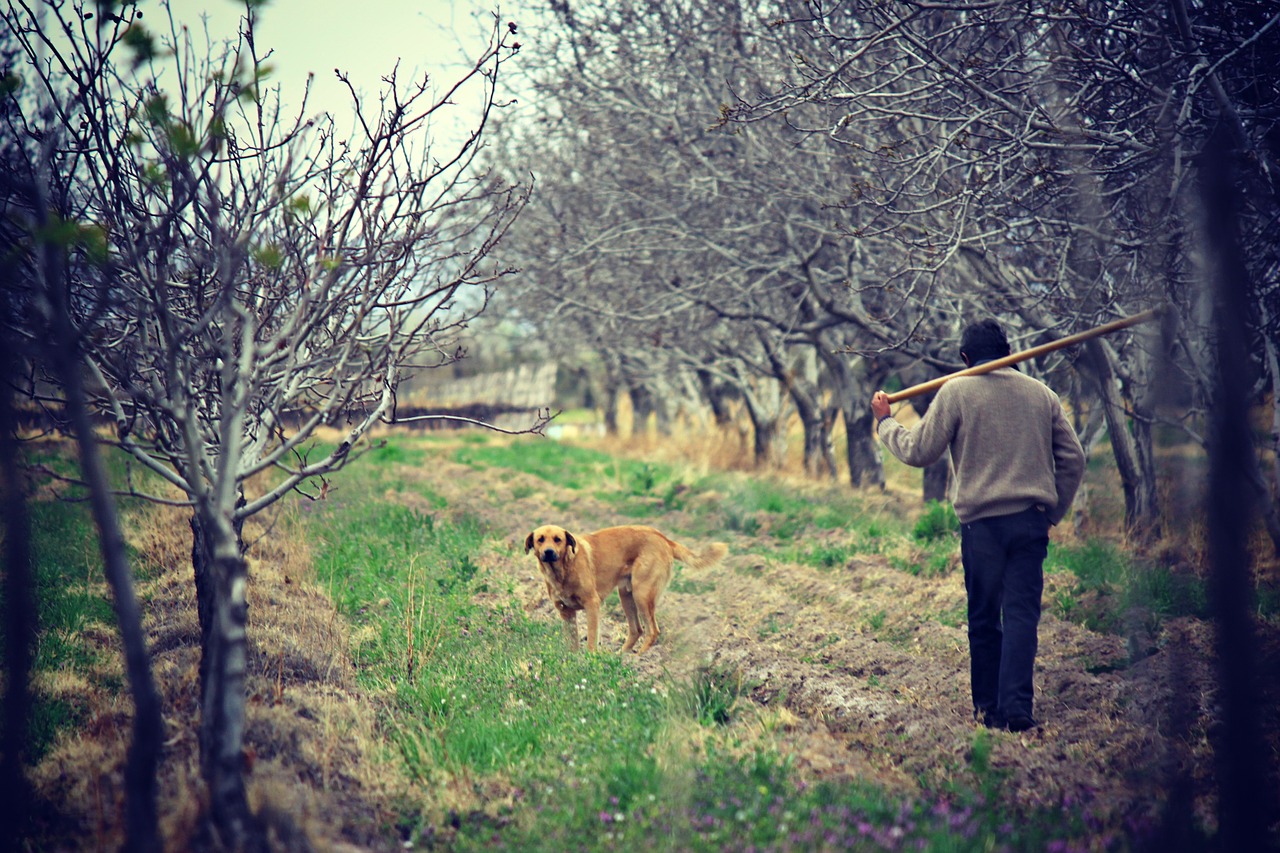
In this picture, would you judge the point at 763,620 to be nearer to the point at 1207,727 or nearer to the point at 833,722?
the point at 833,722

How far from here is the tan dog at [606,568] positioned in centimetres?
635

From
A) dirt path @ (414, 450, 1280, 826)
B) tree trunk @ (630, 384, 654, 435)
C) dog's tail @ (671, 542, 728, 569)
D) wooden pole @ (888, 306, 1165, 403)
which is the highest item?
wooden pole @ (888, 306, 1165, 403)

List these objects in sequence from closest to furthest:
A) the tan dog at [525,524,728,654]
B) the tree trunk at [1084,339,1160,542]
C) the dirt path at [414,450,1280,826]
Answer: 1. the dirt path at [414,450,1280,826]
2. the tan dog at [525,524,728,654]
3. the tree trunk at [1084,339,1160,542]

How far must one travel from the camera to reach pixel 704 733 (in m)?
4.35

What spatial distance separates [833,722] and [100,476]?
3.62m

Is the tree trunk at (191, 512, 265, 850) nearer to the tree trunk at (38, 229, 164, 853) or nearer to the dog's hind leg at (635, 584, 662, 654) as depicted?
the tree trunk at (38, 229, 164, 853)

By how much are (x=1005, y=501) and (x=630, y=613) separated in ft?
10.9

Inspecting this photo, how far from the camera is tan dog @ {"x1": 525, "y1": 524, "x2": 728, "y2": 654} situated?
6348 mm

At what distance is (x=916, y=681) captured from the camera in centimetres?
544

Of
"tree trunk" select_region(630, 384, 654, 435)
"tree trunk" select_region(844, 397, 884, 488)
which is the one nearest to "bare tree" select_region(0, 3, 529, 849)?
"tree trunk" select_region(844, 397, 884, 488)

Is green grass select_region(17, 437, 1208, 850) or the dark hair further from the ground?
the dark hair

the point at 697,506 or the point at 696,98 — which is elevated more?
the point at 696,98

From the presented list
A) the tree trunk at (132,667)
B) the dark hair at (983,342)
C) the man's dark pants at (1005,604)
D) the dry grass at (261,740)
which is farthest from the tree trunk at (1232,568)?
the tree trunk at (132,667)

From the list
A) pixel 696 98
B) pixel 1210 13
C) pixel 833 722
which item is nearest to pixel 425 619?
pixel 833 722
